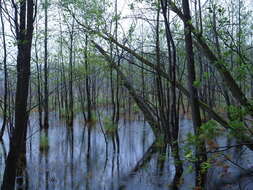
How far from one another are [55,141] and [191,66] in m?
11.6

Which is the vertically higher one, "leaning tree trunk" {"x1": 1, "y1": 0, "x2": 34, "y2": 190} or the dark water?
"leaning tree trunk" {"x1": 1, "y1": 0, "x2": 34, "y2": 190}

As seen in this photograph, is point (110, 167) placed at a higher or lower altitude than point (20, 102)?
lower

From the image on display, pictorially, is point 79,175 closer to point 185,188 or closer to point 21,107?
point 185,188

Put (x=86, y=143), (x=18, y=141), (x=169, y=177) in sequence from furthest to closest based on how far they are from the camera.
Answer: (x=86, y=143)
(x=169, y=177)
(x=18, y=141)

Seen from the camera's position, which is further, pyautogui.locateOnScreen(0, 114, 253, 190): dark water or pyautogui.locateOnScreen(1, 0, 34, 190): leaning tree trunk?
pyautogui.locateOnScreen(0, 114, 253, 190): dark water

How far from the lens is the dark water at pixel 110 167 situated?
26.8 ft

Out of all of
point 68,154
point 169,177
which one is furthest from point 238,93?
point 68,154

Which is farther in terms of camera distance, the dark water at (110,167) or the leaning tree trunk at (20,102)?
the dark water at (110,167)

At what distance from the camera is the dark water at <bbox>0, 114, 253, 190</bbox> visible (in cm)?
816

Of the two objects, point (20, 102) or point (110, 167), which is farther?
point (110, 167)

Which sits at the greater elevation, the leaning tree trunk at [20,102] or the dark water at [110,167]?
the leaning tree trunk at [20,102]

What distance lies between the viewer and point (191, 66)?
238 inches

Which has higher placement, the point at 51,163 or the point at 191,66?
the point at 191,66

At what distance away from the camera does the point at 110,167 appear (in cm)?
1030
